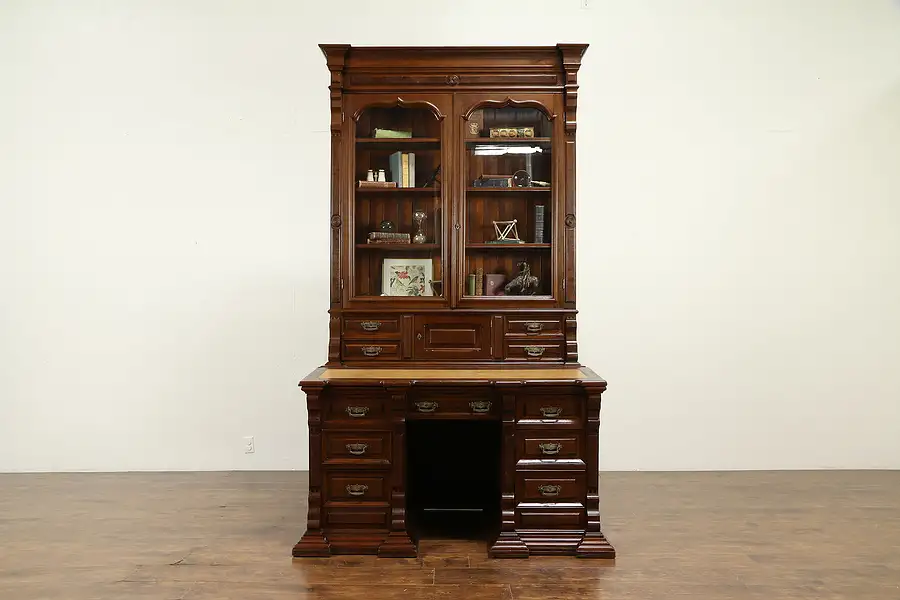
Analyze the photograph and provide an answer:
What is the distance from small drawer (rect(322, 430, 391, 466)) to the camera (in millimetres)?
3139

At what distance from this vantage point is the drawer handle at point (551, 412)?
3150 mm

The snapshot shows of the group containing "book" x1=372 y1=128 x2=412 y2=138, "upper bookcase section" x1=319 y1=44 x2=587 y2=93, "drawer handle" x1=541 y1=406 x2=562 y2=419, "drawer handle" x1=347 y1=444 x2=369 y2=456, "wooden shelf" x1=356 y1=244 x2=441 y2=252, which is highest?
"upper bookcase section" x1=319 y1=44 x2=587 y2=93

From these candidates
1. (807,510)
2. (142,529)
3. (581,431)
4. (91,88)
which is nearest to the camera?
(581,431)

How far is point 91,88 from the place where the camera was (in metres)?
4.55

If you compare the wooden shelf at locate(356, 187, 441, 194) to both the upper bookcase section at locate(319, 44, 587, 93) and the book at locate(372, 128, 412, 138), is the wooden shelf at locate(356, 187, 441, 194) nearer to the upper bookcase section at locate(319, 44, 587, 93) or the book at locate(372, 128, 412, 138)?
the book at locate(372, 128, 412, 138)

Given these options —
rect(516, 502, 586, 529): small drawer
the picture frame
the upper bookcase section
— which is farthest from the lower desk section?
the upper bookcase section

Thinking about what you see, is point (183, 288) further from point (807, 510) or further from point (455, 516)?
point (807, 510)

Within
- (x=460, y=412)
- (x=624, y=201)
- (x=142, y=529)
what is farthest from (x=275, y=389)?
(x=624, y=201)

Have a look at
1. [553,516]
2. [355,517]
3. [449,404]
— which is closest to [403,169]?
[449,404]

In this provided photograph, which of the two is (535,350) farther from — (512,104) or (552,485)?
(512,104)

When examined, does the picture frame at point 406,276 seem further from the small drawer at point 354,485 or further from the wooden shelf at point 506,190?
the small drawer at point 354,485

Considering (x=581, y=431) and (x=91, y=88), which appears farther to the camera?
(x=91, y=88)

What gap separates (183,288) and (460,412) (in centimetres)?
227

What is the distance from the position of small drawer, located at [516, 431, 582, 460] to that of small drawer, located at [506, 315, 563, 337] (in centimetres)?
53
